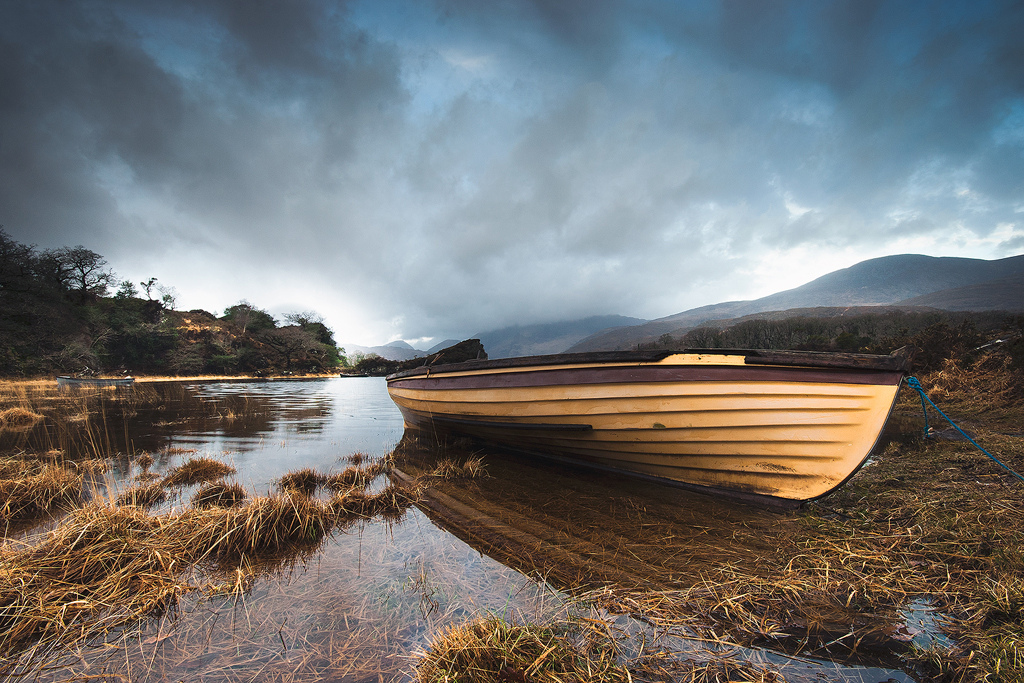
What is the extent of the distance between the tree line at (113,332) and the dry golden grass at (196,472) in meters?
37.4

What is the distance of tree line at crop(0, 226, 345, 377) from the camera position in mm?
28984

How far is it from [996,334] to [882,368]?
572 inches

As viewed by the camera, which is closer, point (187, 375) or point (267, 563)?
point (267, 563)

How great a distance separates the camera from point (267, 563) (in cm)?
277

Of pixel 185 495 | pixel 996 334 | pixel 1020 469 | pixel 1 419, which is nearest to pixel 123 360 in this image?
pixel 1 419

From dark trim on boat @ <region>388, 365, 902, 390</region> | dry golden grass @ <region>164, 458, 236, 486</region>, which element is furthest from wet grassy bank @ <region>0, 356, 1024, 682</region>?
dark trim on boat @ <region>388, 365, 902, 390</region>

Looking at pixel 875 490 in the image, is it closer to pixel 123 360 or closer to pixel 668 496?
pixel 668 496

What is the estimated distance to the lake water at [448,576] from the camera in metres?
1.82

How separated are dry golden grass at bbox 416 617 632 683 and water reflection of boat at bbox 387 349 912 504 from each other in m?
2.68

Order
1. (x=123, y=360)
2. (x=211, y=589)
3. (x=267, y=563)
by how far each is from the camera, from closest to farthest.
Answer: (x=211, y=589) < (x=267, y=563) < (x=123, y=360)

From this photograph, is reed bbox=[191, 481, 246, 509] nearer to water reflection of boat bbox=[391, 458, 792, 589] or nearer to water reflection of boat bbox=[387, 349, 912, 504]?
water reflection of boat bbox=[391, 458, 792, 589]

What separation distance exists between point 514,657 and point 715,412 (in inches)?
123

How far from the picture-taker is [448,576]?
8.74 feet

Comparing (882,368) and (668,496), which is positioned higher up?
(882,368)
